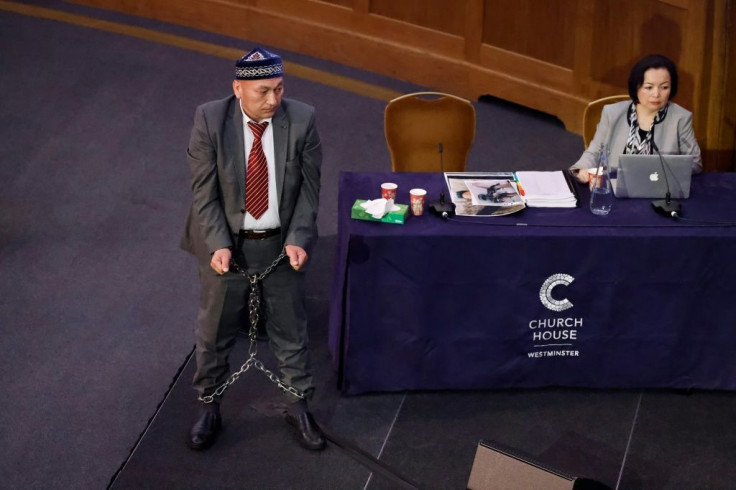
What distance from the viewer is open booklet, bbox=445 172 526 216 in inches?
190

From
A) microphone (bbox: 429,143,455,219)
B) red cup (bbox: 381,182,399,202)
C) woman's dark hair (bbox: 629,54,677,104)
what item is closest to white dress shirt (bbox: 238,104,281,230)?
red cup (bbox: 381,182,399,202)

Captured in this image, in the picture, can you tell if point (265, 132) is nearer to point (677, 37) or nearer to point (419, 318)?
point (419, 318)

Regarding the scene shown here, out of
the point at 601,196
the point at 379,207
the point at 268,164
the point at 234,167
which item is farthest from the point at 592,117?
the point at 234,167

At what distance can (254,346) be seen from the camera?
5.28 metres

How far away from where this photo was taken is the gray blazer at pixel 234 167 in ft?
13.9

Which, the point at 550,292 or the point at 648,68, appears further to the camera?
the point at 648,68

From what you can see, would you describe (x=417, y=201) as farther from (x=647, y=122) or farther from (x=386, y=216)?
(x=647, y=122)

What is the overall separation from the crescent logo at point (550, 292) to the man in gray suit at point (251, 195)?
1.05 meters

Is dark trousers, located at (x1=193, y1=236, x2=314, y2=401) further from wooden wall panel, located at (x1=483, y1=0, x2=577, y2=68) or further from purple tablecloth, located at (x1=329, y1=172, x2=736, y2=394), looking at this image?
wooden wall panel, located at (x1=483, y1=0, x2=577, y2=68)

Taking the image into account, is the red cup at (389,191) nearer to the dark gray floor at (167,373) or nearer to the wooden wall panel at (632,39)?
the dark gray floor at (167,373)

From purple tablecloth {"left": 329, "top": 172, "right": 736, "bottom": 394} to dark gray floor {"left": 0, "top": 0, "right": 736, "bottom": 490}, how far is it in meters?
0.15

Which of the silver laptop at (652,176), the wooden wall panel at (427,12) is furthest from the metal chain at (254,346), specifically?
the wooden wall panel at (427,12)

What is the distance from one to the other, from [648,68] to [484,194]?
0.99m

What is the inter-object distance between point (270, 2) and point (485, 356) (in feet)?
16.2
